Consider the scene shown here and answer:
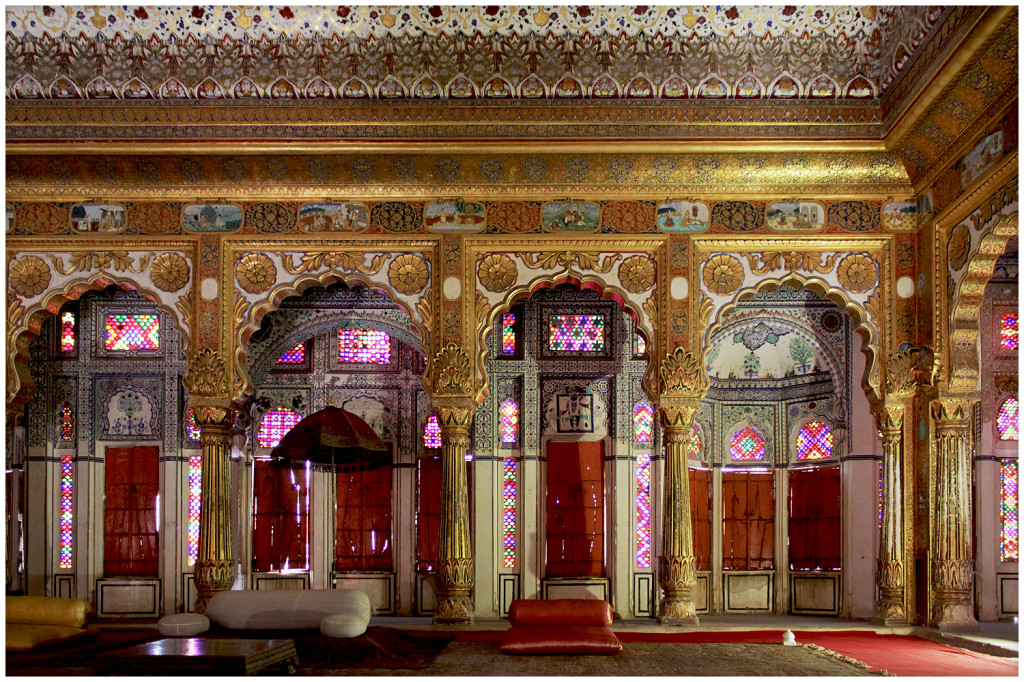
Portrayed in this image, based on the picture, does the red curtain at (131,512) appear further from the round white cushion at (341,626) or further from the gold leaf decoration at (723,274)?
the gold leaf decoration at (723,274)

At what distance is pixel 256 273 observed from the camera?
11.7 metres

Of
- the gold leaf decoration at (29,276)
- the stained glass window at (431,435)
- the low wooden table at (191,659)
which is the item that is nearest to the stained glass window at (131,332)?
the gold leaf decoration at (29,276)

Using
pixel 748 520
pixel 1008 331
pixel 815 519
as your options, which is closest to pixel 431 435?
pixel 748 520

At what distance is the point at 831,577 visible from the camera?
13.6m

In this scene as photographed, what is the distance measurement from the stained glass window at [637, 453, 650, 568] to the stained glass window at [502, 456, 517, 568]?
1.67 metres

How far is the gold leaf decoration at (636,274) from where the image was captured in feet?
38.1

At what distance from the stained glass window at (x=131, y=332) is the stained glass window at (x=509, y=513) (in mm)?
5170

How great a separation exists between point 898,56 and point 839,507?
6139mm

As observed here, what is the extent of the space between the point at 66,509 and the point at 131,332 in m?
2.54

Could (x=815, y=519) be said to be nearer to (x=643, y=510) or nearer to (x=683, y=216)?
(x=643, y=510)

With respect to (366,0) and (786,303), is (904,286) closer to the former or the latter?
(786,303)

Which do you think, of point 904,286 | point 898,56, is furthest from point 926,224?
point 898,56

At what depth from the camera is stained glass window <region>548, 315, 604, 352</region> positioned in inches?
551

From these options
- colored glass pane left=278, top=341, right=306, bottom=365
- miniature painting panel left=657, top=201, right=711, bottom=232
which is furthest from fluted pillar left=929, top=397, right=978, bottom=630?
colored glass pane left=278, top=341, right=306, bottom=365
